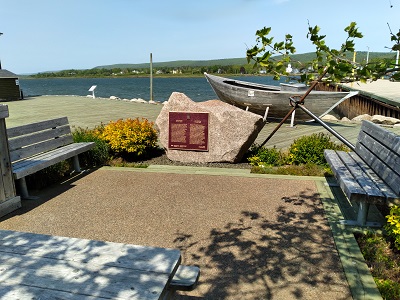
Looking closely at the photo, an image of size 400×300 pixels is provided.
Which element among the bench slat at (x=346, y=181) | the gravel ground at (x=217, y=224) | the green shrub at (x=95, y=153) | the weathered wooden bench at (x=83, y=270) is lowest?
the gravel ground at (x=217, y=224)

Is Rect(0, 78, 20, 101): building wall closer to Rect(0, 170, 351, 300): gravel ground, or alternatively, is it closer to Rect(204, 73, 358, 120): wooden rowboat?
Rect(204, 73, 358, 120): wooden rowboat

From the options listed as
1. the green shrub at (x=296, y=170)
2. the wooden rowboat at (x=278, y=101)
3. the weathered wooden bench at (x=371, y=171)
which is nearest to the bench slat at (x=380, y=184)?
the weathered wooden bench at (x=371, y=171)

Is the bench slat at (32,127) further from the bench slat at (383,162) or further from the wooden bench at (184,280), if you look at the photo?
the bench slat at (383,162)

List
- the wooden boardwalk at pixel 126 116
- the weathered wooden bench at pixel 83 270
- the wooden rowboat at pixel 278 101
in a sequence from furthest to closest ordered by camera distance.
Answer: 1. the wooden rowboat at pixel 278 101
2. the wooden boardwalk at pixel 126 116
3. the weathered wooden bench at pixel 83 270

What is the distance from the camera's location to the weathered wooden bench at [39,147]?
19.5 ft

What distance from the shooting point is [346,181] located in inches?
182

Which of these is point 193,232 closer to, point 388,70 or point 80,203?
point 80,203

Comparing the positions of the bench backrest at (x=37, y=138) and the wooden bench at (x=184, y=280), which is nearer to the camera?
the wooden bench at (x=184, y=280)

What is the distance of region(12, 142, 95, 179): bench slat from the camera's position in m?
5.68

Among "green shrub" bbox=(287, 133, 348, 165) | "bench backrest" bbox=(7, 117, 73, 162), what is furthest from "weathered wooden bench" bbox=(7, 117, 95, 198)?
"green shrub" bbox=(287, 133, 348, 165)

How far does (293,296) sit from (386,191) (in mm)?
1865

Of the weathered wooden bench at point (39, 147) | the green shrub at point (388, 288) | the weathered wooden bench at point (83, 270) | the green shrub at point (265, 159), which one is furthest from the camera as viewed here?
the green shrub at point (265, 159)

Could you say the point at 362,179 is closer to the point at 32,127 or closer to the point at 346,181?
the point at 346,181

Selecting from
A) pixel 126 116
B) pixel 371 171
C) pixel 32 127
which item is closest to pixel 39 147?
pixel 32 127
